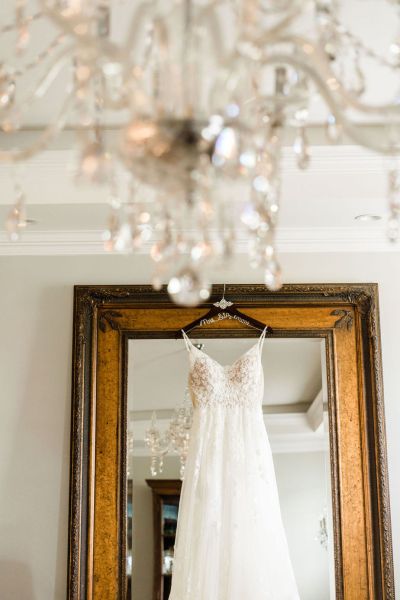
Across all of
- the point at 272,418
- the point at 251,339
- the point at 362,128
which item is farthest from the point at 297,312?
the point at 362,128

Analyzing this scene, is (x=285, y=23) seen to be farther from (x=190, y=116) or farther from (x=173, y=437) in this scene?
(x=173, y=437)

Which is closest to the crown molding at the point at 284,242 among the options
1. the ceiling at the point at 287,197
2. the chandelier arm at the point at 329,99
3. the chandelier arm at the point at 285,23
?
the ceiling at the point at 287,197

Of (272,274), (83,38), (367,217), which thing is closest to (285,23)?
(83,38)

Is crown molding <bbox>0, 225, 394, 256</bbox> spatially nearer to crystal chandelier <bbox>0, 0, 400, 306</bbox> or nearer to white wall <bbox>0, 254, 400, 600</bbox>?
white wall <bbox>0, 254, 400, 600</bbox>

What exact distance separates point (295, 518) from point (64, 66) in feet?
6.36

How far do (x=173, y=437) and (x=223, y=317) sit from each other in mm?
541

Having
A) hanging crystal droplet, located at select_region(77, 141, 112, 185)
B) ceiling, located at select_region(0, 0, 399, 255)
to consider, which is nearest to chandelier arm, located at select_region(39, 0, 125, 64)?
hanging crystal droplet, located at select_region(77, 141, 112, 185)

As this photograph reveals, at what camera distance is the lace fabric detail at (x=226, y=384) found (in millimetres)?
3613

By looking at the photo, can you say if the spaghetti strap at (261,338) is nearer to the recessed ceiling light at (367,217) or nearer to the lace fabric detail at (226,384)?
the lace fabric detail at (226,384)

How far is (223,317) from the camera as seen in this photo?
147 inches

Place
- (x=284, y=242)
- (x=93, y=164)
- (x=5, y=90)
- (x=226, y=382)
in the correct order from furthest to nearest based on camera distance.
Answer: (x=284, y=242), (x=226, y=382), (x=5, y=90), (x=93, y=164)

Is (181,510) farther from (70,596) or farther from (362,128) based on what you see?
(362,128)

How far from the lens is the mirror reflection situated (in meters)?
3.42

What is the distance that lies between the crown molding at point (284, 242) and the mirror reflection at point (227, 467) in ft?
1.39
